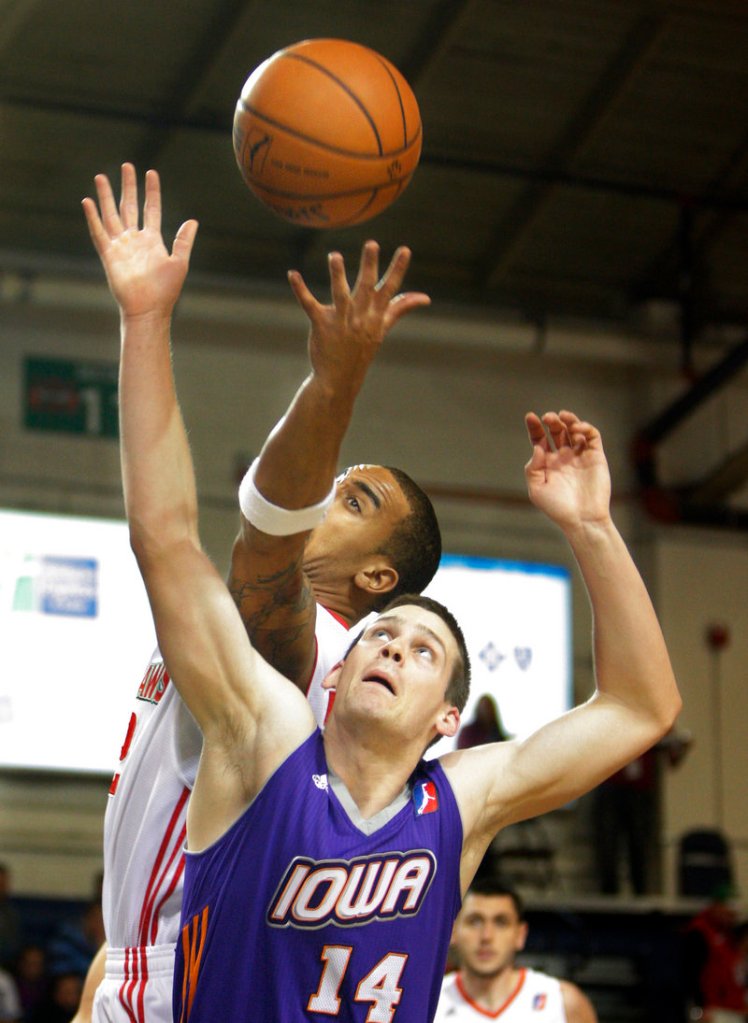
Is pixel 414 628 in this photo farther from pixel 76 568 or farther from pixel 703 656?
pixel 703 656

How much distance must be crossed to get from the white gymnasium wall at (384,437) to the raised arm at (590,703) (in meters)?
10.2

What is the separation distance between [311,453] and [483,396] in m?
12.3

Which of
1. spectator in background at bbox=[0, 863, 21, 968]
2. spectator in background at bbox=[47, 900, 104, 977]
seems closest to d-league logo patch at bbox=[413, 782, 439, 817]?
spectator in background at bbox=[47, 900, 104, 977]

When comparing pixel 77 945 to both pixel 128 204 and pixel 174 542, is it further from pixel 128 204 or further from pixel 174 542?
pixel 128 204

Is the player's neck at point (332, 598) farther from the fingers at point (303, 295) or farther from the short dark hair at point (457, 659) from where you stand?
the fingers at point (303, 295)

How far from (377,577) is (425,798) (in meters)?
0.75

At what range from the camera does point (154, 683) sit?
3379 millimetres

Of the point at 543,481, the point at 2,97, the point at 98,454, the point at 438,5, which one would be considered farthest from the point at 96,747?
the point at 543,481

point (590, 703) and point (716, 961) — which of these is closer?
point (590, 703)

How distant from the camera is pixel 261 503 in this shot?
2980 mm

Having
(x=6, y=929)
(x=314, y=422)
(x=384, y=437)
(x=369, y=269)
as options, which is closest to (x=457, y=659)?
(x=314, y=422)

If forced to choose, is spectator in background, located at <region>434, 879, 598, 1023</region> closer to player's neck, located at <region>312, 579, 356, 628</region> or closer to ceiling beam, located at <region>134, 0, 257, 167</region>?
player's neck, located at <region>312, 579, 356, 628</region>

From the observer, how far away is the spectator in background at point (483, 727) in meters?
12.8

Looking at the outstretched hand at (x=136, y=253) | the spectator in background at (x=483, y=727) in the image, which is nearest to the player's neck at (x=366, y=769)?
the outstretched hand at (x=136, y=253)
